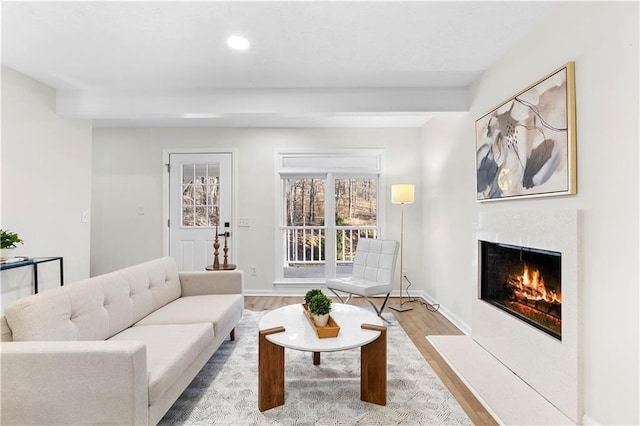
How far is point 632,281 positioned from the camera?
4.63 ft

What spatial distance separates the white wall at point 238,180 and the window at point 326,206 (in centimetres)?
16

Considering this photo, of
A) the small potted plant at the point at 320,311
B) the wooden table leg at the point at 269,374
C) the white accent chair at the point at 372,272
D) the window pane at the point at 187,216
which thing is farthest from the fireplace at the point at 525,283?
the window pane at the point at 187,216

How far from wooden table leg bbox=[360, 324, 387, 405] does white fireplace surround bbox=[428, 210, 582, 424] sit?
639 mm

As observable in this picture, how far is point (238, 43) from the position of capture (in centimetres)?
230

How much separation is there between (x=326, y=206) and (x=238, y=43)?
2.59 m

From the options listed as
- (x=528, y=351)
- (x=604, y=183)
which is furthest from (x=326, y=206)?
(x=604, y=183)

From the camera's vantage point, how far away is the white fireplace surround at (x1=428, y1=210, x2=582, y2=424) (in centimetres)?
173

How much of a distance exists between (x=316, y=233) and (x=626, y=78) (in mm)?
3602

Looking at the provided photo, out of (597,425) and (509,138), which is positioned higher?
(509,138)

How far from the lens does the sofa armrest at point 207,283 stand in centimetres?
297

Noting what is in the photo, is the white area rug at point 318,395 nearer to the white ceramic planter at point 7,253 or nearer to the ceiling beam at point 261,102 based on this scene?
the white ceramic planter at point 7,253

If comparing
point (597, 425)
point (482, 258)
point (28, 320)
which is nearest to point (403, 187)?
point (482, 258)

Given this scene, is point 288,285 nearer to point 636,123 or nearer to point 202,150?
point 202,150

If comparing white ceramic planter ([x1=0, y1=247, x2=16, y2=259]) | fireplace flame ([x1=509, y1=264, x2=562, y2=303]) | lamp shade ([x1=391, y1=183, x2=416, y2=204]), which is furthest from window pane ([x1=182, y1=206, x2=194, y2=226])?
fireplace flame ([x1=509, y1=264, x2=562, y2=303])
